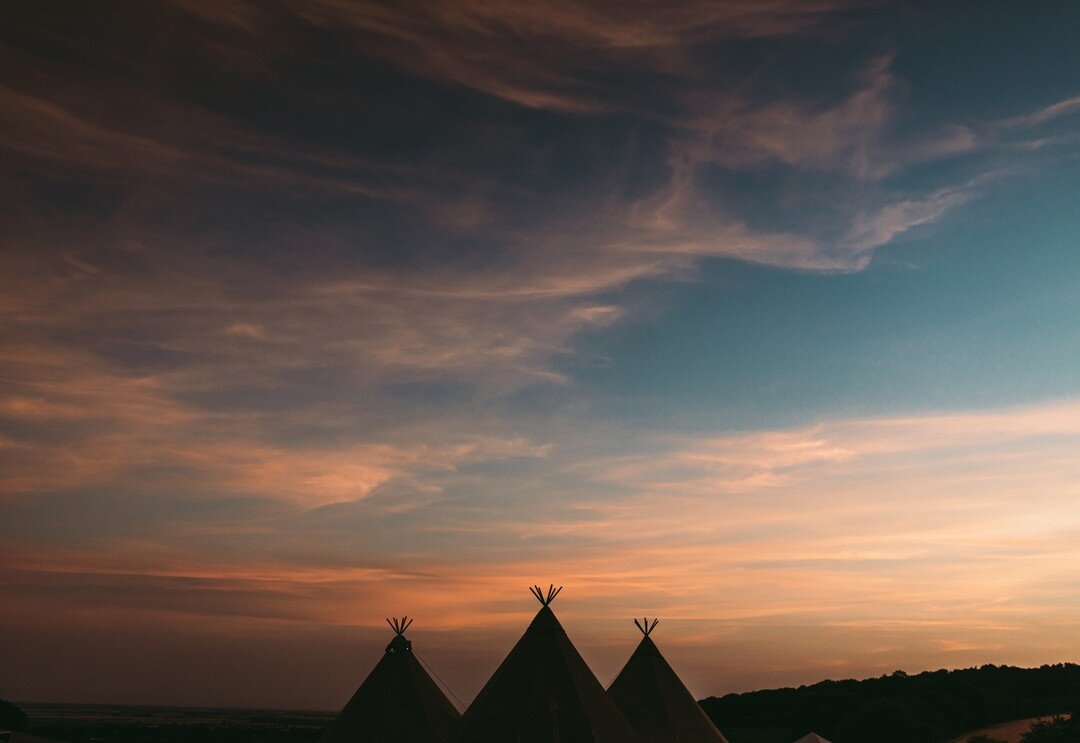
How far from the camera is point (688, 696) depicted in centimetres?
3038

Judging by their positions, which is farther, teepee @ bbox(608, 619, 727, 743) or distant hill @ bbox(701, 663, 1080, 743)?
distant hill @ bbox(701, 663, 1080, 743)

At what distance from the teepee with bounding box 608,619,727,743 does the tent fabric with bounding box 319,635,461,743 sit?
5662 millimetres

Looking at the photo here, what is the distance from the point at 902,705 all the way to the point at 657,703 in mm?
19535

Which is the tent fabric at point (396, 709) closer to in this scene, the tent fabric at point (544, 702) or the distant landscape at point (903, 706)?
the tent fabric at point (544, 702)

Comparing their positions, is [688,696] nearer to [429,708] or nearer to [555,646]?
[555,646]

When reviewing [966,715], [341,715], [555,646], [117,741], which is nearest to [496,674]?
[555,646]

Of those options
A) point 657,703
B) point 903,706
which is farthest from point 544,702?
point 903,706

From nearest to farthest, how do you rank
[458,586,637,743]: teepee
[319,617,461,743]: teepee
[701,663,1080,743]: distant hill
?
1. [458,586,637,743]: teepee
2. [319,617,461,743]: teepee
3. [701,663,1080,743]: distant hill

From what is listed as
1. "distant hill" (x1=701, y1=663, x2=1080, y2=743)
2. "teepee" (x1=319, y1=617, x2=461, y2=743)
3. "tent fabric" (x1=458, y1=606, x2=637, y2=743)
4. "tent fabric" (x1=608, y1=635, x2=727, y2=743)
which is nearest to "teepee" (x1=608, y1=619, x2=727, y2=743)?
"tent fabric" (x1=608, y1=635, x2=727, y2=743)

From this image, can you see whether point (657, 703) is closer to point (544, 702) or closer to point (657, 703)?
point (657, 703)

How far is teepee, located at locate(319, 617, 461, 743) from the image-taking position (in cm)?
2875

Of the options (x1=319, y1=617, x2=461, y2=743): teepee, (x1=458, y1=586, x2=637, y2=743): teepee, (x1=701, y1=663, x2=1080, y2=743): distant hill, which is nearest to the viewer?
(x1=458, y1=586, x2=637, y2=743): teepee

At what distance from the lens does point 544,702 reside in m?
25.2

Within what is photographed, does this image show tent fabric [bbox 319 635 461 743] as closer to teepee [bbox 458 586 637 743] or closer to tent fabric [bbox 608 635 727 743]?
teepee [bbox 458 586 637 743]
